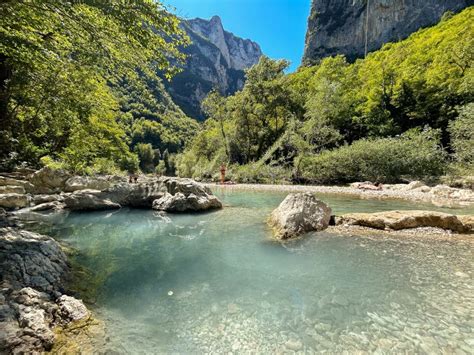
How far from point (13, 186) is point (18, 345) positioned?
47.4ft

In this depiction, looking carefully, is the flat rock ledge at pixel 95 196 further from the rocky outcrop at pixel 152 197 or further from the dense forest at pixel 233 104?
the dense forest at pixel 233 104

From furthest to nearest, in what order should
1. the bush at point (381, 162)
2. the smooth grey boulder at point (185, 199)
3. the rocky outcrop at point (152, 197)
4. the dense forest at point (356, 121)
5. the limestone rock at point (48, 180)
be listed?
the dense forest at point (356, 121), the bush at point (381, 162), the limestone rock at point (48, 180), the rocky outcrop at point (152, 197), the smooth grey boulder at point (185, 199)

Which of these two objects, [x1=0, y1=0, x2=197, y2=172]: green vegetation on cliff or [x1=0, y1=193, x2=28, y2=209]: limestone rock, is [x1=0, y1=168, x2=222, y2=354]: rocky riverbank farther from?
[x1=0, y1=0, x2=197, y2=172]: green vegetation on cliff

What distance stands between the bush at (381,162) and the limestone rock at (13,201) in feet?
77.7

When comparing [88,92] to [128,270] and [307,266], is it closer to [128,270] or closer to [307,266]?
[128,270]

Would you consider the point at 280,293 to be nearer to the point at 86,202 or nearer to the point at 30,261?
the point at 30,261

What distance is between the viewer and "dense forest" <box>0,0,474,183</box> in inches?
238

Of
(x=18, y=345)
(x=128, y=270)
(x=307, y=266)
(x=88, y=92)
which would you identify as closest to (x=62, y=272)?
(x=128, y=270)

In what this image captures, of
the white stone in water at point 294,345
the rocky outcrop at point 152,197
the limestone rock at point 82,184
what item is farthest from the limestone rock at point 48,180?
the white stone in water at point 294,345

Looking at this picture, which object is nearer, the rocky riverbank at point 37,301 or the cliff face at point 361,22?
the rocky riverbank at point 37,301

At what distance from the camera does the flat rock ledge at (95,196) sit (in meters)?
13.4

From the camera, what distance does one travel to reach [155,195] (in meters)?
15.0

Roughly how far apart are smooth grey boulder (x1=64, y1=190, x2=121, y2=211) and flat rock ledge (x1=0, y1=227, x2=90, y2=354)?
8.02 metres

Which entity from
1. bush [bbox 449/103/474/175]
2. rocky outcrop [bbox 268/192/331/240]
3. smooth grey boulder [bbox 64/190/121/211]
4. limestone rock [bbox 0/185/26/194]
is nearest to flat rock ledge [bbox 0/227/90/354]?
rocky outcrop [bbox 268/192/331/240]
